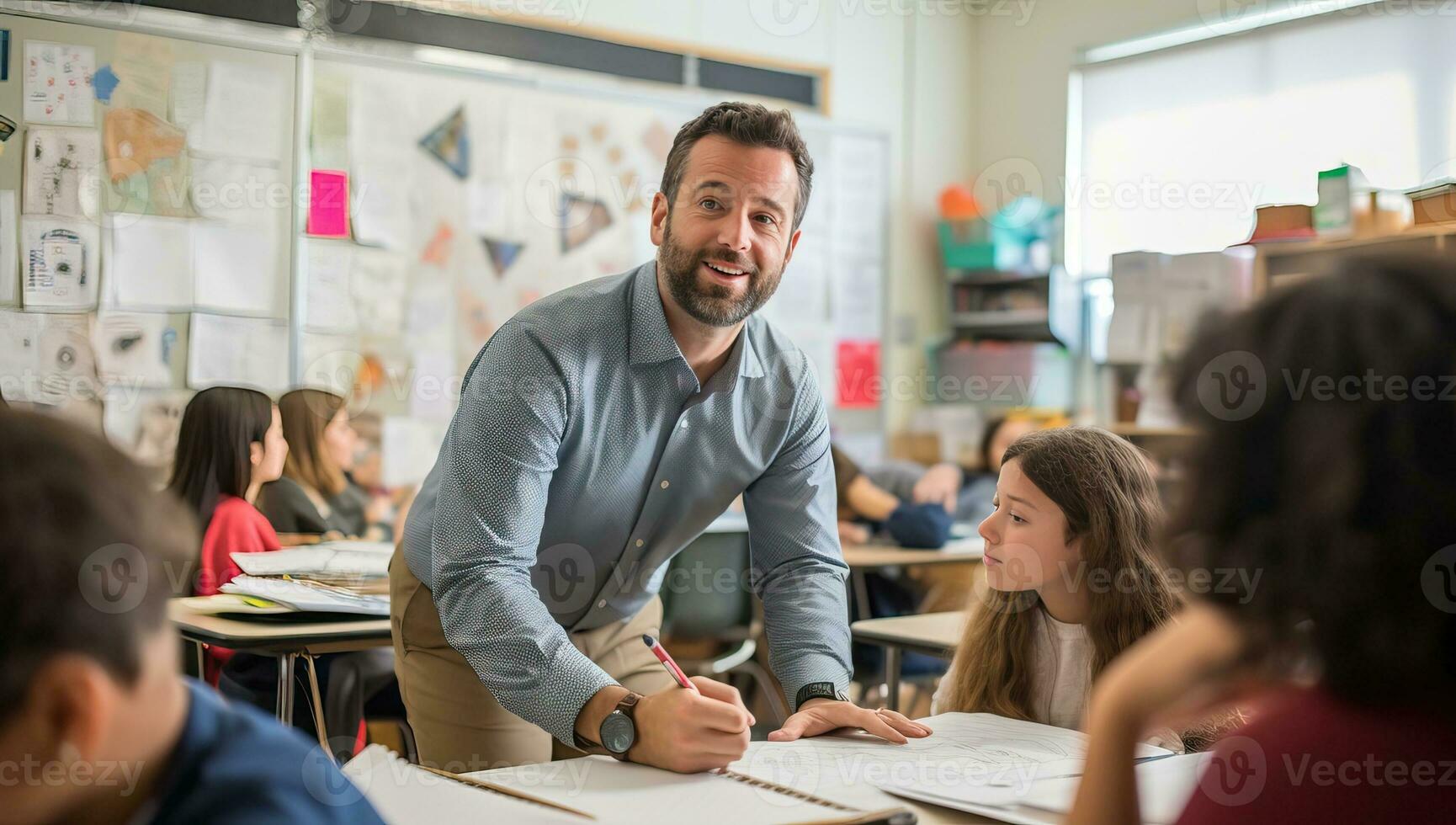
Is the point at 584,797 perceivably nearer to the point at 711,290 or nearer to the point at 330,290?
the point at 711,290

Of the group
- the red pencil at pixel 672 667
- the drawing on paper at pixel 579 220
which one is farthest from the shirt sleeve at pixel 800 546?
the drawing on paper at pixel 579 220

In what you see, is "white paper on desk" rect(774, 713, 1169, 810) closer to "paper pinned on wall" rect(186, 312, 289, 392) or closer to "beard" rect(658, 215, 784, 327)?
"beard" rect(658, 215, 784, 327)

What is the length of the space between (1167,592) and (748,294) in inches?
27.0

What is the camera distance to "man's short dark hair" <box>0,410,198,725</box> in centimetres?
63

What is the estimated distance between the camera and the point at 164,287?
4.35 m

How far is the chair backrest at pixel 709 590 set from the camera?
352 centimetres

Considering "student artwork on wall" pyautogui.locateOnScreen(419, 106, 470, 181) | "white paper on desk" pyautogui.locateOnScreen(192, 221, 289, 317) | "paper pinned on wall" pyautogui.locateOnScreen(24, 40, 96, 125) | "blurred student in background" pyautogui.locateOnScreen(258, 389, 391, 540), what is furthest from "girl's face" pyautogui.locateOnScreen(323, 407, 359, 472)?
"paper pinned on wall" pyautogui.locateOnScreen(24, 40, 96, 125)

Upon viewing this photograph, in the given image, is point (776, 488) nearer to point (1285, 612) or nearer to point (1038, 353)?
point (1285, 612)

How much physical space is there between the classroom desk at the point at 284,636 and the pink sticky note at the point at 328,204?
259 cm

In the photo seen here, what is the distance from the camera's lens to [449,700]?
1.80 metres

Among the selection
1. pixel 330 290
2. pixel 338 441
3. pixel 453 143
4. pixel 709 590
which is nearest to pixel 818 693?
pixel 709 590

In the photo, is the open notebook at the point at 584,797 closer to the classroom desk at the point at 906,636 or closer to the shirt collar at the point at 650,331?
the shirt collar at the point at 650,331

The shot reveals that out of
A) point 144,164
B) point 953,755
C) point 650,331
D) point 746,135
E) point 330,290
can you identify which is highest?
point 144,164

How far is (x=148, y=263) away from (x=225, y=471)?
5.76 ft
